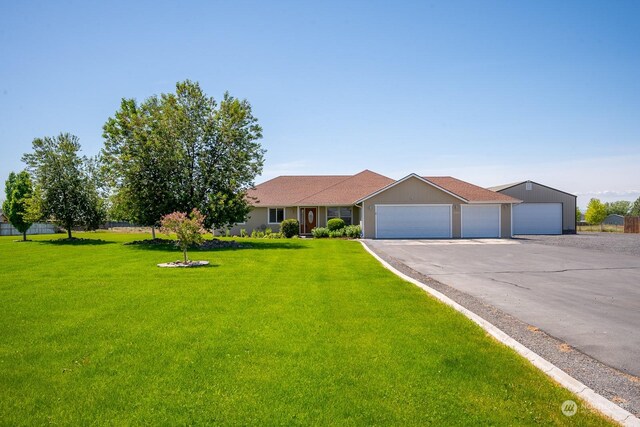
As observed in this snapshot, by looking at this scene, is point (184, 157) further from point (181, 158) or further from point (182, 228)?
point (182, 228)

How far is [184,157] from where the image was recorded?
1016 inches

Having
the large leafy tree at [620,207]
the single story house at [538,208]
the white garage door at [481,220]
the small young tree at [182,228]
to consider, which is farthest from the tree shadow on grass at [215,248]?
the large leafy tree at [620,207]

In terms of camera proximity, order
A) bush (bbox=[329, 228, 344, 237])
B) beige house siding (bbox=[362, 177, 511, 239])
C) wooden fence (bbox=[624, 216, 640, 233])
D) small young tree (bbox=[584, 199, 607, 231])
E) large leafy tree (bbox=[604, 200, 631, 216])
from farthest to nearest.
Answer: large leafy tree (bbox=[604, 200, 631, 216]), small young tree (bbox=[584, 199, 607, 231]), wooden fence (bbox=[624, 216, 640, 233]), bush (bbox=[329, 228, 344, 237]), beige house siding (bbox=[362, 177, 511, 239])

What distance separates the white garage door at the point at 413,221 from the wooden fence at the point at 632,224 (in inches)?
848

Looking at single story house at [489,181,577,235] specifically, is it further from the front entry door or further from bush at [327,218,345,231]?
the front entry door

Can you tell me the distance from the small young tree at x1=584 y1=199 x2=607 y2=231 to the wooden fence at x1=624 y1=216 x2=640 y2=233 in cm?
1309

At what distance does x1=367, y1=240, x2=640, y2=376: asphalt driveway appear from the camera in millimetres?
6770

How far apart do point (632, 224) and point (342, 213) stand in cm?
2714

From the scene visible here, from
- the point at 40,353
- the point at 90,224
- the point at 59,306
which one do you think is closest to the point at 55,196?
the point at 90,224

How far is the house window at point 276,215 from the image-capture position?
35500mm

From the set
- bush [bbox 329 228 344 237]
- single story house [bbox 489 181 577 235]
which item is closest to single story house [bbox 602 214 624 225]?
single story house [bbox 489 181 577 235]

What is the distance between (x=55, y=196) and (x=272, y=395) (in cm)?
3303

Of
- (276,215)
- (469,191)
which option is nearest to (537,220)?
(469,191)

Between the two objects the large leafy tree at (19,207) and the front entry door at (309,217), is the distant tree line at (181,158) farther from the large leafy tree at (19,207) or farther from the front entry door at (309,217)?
the large leafy tree at (19,207)
